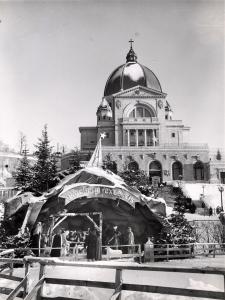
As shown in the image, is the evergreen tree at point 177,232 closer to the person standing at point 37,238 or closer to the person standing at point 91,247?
the person standing at point 91,247

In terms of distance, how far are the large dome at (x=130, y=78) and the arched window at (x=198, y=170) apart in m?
15.5

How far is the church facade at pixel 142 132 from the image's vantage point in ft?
208

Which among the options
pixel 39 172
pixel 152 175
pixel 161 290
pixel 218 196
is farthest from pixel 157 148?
pixel 161 290

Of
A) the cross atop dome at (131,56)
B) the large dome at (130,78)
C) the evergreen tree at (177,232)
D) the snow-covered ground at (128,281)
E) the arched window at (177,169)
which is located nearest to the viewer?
the snow-covered ground at (128,281)

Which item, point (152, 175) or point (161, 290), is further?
point (152, 175)

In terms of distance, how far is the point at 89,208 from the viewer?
2039 cm

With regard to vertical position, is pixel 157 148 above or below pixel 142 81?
below

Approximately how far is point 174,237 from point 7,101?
10791 millimetres

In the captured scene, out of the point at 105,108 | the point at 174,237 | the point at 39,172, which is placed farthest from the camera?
the point at 105,108

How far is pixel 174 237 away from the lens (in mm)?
20781

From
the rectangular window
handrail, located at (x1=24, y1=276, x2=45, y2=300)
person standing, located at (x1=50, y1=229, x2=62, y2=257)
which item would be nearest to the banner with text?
person standing, located at (x1=50, y1=229, x2=62, y2=257)

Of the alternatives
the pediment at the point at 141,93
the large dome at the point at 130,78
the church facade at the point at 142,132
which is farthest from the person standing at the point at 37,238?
the large dome at the point at 130,78

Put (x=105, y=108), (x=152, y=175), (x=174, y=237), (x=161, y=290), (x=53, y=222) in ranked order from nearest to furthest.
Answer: (x=161, y=290)
(x=53, y=222)
(x=174, y=237)
(x=152, y=175)
(x=105, y=108)

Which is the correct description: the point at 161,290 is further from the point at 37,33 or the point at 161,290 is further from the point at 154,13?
the point at 37,33
